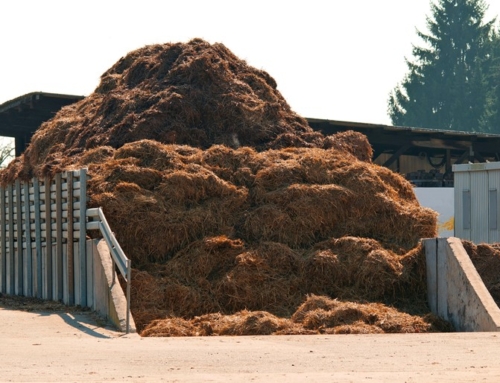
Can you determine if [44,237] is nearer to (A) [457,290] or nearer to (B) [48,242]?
(B) [48,242]

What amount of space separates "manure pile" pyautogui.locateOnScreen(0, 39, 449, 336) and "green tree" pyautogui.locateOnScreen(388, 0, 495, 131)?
2347 inches

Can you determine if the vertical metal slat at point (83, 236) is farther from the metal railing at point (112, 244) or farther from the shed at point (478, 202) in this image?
the shed at point (478, 202)

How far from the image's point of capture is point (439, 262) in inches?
721

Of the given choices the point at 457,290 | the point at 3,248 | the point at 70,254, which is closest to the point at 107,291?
the point at 70,254

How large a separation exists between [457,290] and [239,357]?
5.76 metres

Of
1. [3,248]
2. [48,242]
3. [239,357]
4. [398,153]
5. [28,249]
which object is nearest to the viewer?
[239,357]

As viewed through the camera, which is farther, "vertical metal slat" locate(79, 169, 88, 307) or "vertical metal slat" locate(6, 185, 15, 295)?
"vertical metal slat" locate(6, 185, 15, 295)

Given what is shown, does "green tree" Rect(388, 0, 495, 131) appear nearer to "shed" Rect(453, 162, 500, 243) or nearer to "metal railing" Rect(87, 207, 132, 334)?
"shed" Rect(453, 162, 500, 243)

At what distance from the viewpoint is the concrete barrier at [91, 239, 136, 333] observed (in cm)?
1619

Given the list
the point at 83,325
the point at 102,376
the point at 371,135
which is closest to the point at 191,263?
the point at 83,325

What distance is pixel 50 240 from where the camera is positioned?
830 inches

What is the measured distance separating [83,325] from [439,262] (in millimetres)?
5556

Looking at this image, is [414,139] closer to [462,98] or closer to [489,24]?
[462,98]

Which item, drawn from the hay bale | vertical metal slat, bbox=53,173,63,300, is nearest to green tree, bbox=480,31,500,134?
vertical metal slat, bbox=53,173,63,300
